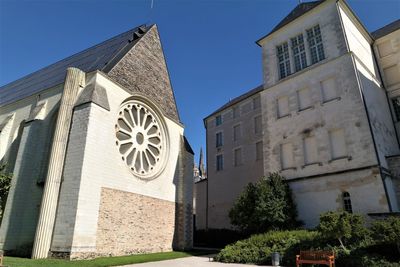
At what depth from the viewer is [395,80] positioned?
19250 mm

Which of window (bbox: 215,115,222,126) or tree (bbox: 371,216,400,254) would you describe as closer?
tree (bbox: 371,216,400,254)

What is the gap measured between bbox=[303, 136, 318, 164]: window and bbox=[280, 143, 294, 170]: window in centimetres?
92

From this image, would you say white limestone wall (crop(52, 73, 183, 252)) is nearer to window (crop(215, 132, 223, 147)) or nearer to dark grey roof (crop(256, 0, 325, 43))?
dark grey roof (crop(256, 0, 325, 43))

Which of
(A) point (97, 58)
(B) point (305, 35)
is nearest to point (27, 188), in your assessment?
(A) point (97, 58)

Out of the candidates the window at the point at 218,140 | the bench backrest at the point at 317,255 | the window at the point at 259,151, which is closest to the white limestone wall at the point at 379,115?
the bench backrest at the point at 317,255

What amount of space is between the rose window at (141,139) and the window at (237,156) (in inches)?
456

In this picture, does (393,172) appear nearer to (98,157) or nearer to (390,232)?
(390,232)

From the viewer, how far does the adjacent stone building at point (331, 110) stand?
47.8 feet

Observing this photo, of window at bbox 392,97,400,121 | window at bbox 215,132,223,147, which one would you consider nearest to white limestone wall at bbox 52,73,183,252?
window at bbox 215,132,223,147

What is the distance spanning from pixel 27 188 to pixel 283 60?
18.0 m

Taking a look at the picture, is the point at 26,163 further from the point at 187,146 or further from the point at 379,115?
the point at 379,115

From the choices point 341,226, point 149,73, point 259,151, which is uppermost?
point 149,73

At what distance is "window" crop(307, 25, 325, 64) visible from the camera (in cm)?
1850

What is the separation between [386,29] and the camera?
22.1 meters
